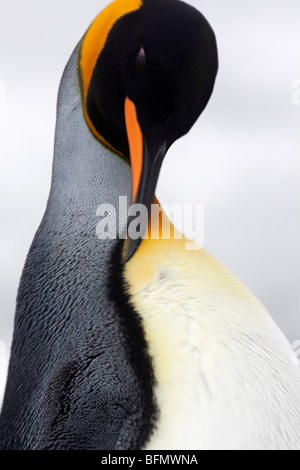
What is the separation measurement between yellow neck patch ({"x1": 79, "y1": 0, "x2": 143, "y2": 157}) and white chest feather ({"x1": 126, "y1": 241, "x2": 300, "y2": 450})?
1.74 ft

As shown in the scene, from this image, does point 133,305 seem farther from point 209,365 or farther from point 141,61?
point 141,61

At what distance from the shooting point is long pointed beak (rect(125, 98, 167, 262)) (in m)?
1.86

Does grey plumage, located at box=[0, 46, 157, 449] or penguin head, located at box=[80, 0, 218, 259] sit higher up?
penguin head, located at box=[80, 0, 218, 259]

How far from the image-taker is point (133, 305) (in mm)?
1749

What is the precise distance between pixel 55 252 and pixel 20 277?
0.64ft

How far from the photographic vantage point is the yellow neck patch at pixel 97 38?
2.06 metres

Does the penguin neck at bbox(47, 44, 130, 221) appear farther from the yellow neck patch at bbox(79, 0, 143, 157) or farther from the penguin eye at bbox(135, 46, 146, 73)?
the penguin eye at bbox(135, 46, 146, 73)

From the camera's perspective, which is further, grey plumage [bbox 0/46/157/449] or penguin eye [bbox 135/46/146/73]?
penguin eye [bbox 135/46/146/73]

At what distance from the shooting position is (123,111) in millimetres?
2025

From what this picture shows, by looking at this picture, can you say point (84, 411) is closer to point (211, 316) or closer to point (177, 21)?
point (211, 316)

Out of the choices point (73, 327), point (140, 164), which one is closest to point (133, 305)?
point (73, 327)

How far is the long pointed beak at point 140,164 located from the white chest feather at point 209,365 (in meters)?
0.15

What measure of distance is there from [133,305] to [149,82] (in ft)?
2.18

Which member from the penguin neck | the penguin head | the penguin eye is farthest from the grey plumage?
the penguin eye
